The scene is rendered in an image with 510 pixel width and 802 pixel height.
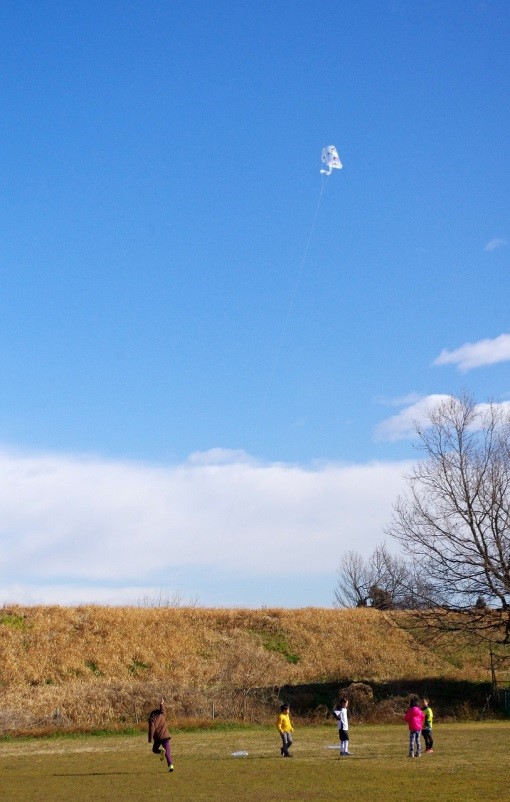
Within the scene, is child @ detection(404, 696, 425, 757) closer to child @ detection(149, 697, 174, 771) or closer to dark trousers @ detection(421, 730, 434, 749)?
dark trousers @ detection(421, 730, 434, 749)

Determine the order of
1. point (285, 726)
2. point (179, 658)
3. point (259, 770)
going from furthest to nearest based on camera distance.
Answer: point (179, 658), point (285, 726), point (259, 770)

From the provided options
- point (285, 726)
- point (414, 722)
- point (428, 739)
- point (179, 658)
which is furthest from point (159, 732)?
point (179, 658)

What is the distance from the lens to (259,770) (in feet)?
74.9

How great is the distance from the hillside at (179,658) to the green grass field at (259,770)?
659cm

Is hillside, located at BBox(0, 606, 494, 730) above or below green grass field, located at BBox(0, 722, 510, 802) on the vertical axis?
above

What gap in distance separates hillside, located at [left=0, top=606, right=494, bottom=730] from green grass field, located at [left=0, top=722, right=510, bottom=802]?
21.6ft

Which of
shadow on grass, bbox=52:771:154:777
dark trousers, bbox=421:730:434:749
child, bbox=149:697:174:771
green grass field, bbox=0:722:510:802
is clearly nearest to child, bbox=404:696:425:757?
green grass field, bbox=0:722:510:802

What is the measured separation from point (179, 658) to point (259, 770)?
30.4 m

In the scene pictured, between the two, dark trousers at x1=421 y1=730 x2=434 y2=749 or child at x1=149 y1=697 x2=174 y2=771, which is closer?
child at x1=149 y1=697 x2=174 y2=771

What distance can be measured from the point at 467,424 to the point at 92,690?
24.4m

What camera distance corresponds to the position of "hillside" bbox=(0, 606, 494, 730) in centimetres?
4072

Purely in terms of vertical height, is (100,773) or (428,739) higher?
(428,739)

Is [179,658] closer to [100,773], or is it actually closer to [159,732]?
[100,773]

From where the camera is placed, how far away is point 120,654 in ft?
169
